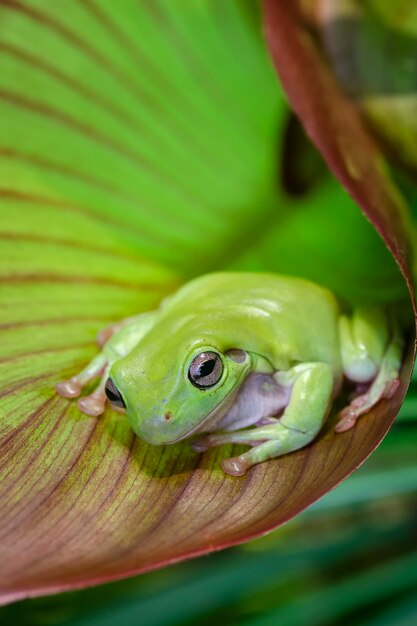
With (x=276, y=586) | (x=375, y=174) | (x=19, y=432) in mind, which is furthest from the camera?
(x=276, y=586)

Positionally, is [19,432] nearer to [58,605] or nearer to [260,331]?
[260,331]

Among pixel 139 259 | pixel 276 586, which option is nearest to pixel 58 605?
pixel 276 586

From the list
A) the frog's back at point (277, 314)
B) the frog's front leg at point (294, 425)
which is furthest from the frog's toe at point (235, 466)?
the frog's back at point (277, 314)

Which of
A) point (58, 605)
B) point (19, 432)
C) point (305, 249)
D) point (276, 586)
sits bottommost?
point (276, 586)

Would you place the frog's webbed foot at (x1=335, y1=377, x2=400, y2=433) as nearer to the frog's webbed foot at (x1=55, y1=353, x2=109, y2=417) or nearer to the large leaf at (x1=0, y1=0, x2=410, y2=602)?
the large leaf at (x1=0, y1=0, x2=410, y2=602)

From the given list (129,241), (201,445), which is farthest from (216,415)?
(129,241)

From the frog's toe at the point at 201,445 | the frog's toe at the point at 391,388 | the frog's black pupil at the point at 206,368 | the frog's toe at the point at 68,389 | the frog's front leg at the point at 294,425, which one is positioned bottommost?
the frog's toe at the point at 391,388

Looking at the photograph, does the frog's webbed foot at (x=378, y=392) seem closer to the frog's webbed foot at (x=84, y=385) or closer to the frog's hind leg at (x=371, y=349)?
the frog's hind leg at (x=371, y=349)
